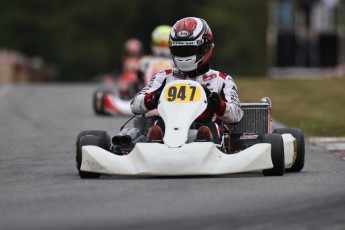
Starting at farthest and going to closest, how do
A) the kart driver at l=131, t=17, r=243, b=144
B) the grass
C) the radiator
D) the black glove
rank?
the grass < the radiator < the kart driver at l=131, t=17, r=243, b=144 < the black glove

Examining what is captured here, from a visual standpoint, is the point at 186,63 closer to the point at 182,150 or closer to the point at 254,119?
the point at 254,119

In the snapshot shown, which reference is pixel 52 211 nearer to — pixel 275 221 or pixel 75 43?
pixel 275 221

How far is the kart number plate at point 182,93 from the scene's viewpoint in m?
10.6

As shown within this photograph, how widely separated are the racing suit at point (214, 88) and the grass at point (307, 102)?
5565 mm

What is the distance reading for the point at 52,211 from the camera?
27.2ft

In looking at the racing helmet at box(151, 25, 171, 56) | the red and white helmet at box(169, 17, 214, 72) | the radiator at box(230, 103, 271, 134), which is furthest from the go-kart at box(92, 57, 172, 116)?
the red and white helmet at box(169, 17, 214, 72)

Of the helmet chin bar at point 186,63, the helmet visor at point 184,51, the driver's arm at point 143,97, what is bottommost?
the driver's arm at point 143,97

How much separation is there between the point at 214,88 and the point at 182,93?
703mm

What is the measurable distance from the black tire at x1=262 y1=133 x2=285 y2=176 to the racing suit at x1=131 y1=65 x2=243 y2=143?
612 millimetres

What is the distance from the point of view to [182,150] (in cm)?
998

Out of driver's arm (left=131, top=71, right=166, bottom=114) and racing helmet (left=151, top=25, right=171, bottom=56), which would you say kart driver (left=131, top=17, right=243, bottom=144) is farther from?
racing helmet (left=151, top=25, right=171, bottom=56)

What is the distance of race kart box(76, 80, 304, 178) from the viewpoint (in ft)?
32.7

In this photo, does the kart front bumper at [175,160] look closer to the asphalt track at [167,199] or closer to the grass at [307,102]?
the asphalt track at [167,199]

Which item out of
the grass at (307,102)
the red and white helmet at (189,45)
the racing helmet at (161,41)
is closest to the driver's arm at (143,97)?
the red and white helmet at (189,45)
